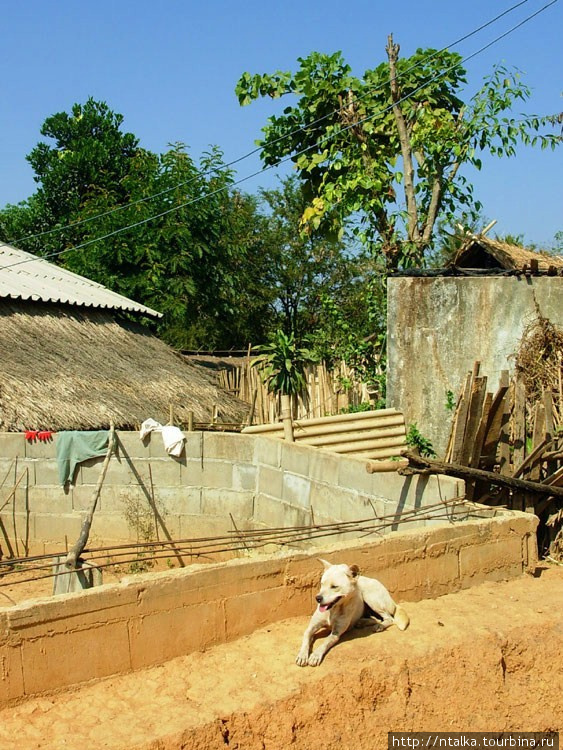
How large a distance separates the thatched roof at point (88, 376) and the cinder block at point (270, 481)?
108 inches

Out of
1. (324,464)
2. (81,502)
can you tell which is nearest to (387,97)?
(324,464)

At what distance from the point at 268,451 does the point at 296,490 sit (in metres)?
0.68

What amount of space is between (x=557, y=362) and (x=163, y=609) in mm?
5905

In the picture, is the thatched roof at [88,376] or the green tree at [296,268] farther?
the green tree at [296,268]

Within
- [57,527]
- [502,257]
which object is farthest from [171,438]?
[502,257]

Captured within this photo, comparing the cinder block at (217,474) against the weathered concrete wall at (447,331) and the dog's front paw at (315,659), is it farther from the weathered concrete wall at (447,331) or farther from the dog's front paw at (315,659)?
the dog's front paw at (315,659)

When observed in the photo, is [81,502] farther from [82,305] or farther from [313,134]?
[313,134]

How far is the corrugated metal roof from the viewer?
584 inches

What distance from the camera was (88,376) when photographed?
518 inches

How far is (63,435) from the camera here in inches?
424

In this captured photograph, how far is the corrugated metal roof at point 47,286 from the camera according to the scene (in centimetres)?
1483

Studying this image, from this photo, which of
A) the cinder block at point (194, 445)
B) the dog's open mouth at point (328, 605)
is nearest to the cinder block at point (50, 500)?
the cinder block at point (194, 445)

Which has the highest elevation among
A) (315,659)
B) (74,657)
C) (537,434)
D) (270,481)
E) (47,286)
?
(47,286)

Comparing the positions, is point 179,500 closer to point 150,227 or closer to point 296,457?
point 296,457
